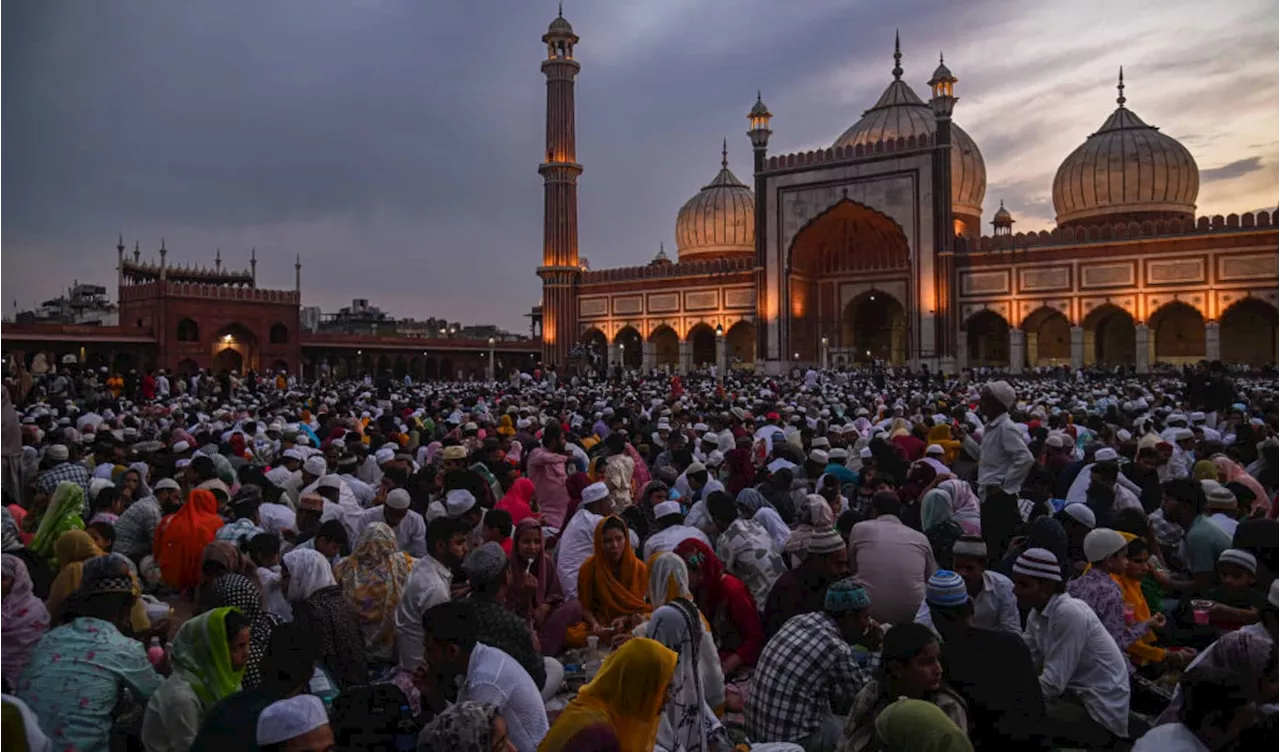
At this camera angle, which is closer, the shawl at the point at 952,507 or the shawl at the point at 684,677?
the shawl at the point at 684,677

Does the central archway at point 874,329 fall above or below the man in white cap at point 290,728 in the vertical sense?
above

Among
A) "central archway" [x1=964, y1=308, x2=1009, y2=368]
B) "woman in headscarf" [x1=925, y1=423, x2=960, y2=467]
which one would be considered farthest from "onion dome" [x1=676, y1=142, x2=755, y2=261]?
"woman in headscarf" [x1=925, y1=423, x2=960, y2=467]

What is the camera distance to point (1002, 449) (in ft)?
21.2

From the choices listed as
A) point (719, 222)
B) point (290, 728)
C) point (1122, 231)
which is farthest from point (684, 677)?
point (719, 222)

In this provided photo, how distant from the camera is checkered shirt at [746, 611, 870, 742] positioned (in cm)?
343

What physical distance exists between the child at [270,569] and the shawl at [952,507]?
3827mm

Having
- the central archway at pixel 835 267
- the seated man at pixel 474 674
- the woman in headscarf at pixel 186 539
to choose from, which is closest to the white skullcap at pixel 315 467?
the woman in headscarf at pixel 186 539

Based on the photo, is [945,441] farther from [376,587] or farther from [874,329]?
[874,329]

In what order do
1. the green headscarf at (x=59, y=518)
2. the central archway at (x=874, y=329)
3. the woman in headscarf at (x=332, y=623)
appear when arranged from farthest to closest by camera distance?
1. the central archway at (x=874, y=329)
2. the green headscarf at (x=59, y=518)
3. the woman in headscarf at (x=332, y=623)

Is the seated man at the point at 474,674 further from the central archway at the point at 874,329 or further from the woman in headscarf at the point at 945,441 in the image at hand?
the central archway at the point at 874,329

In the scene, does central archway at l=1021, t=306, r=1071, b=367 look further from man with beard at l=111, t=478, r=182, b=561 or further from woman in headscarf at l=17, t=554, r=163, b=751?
woman in headscarf at l=17, t=554, r=163, b=751

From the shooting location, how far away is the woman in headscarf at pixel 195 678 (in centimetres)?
317

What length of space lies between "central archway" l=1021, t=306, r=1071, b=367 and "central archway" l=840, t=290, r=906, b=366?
14.4 ft

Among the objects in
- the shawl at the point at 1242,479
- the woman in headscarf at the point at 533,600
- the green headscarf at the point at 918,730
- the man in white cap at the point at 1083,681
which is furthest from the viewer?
the shawl at the point at 1242,479
